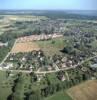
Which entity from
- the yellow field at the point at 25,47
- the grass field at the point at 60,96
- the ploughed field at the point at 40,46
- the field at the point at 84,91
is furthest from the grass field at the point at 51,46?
the grass field at the point at 60,96

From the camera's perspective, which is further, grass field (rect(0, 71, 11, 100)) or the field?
grass field (rect(0, 71, 11, 100))

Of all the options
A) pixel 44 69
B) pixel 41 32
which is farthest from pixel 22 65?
pixel 41 32

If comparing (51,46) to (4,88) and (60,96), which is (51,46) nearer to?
(4,88)

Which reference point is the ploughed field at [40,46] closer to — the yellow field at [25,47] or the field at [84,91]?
the yellow field at [25,47]

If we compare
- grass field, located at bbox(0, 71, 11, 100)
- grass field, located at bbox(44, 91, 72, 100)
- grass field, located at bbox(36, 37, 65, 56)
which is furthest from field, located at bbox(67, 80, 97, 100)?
grass field, located at bbox(36, 37, 65, 56)

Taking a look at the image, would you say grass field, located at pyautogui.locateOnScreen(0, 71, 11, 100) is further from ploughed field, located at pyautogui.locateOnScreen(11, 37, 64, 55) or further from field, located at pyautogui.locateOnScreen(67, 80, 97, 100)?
ploughed field, located at pyautogui.locateOnScreen(11, 37, 64, 55)
